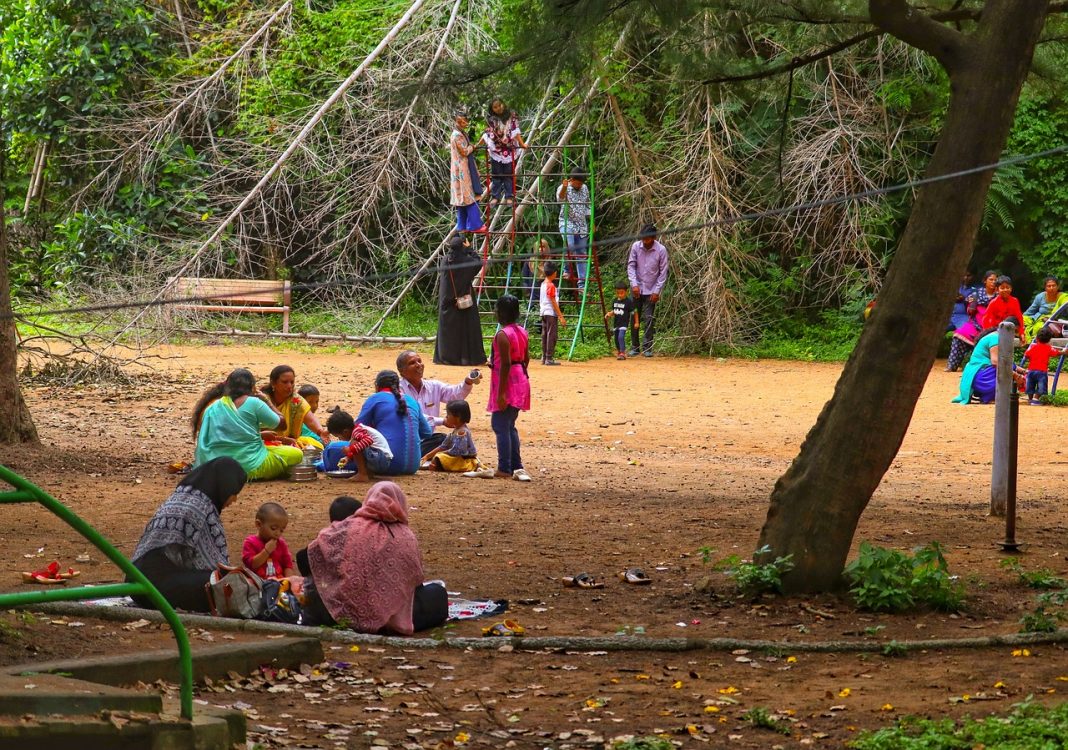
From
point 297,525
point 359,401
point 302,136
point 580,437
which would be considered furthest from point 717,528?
point 302,136

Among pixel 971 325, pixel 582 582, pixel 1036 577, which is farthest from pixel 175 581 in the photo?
pixel 971 325

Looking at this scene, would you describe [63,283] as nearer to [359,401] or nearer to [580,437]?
[359,401]

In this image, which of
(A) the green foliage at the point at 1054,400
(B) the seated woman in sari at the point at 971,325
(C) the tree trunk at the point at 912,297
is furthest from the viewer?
(B) the seated woman in sari at the point at 971,325

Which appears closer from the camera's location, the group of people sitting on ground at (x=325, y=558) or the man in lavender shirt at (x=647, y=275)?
the group of people sitting on ground at (x=325, y=558)

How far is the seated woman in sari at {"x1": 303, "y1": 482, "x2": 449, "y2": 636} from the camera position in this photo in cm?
676

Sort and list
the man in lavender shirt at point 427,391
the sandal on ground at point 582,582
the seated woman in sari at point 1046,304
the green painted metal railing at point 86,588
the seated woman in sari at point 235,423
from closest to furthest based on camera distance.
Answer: the green painted metal railing at point 86,588 → the sandal on ground at point 582,582 → the seated woman in sari at point 235,423 → the man in lavender shirt at point 427,391 → the seated woman in sari at point 1046,304

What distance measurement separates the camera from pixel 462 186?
64.8ft

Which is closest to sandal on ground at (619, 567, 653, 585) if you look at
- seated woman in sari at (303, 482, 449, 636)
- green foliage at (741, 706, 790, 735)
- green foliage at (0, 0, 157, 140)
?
seated woman in sari at (303, 482, 449, 636)

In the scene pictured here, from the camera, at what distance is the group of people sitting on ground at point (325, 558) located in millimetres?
6766

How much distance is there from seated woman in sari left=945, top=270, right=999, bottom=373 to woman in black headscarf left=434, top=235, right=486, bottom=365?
6619 mm

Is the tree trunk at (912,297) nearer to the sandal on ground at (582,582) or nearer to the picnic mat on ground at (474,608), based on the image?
the sandal on ground at (582,582)

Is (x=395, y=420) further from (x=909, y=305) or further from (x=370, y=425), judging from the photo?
(x=909, y=305)

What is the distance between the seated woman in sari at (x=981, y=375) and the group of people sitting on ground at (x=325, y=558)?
10.8 m

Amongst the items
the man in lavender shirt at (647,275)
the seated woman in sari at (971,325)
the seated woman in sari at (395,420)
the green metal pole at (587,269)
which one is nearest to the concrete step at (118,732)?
the seated woman in sari at (395,420)
